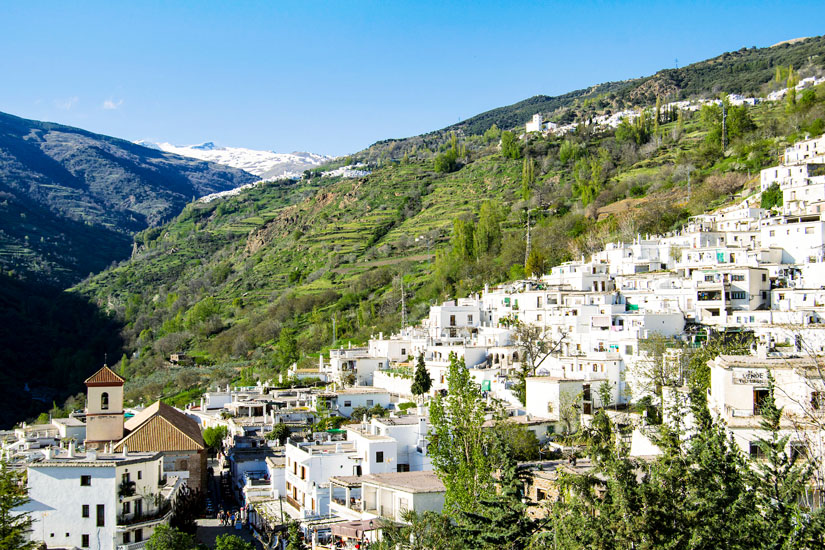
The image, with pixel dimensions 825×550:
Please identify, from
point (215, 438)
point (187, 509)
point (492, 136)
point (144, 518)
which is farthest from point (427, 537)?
point (492, 136)

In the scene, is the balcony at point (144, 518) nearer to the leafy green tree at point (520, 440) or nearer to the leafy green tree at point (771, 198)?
the leafy green tree at point (520, 440)

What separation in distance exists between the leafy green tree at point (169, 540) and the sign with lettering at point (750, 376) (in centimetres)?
1565

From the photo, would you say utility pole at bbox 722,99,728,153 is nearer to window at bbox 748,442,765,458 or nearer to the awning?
window at bbox 748,442,765,458

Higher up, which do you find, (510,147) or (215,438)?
(510,147)

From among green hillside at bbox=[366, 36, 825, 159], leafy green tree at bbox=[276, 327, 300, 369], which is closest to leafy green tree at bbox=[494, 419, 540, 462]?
leafy green tree at bbox=[276, 327, 300, 369]

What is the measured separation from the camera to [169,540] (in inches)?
934

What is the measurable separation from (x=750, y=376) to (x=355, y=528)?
33.9 feet

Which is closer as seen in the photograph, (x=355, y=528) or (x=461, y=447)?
(x=355, y=528)

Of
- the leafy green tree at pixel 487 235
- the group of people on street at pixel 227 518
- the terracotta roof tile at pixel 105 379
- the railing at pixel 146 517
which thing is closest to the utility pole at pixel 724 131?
the leafy green tree at pixel 487 235

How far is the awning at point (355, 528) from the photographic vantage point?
20.9 meters

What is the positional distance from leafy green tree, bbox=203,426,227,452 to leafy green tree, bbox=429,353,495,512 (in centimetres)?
2068

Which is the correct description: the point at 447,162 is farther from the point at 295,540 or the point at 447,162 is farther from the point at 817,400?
the point at 817,400

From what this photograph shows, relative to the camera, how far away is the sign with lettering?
20203mm

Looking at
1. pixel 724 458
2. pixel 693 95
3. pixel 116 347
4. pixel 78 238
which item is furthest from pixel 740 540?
pixel 78 238
